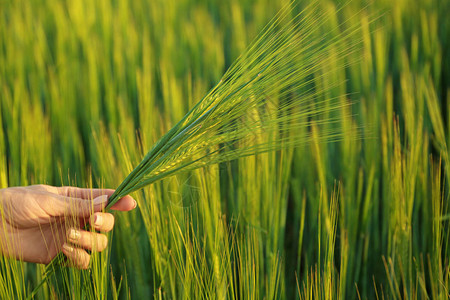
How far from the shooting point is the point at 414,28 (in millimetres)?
1966

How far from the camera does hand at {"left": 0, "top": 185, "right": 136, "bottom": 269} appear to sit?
84cm

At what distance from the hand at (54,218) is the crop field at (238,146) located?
0.04 metres

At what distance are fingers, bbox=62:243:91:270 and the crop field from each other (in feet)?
0.10

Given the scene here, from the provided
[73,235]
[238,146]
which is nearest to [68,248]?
[73,235]

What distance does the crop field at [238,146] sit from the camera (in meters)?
0.86

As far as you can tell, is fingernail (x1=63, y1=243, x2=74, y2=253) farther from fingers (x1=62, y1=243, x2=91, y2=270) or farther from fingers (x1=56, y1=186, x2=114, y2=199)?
fingers (x1=56, y1=186, x2=114, y2=199)

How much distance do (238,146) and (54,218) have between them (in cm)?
41

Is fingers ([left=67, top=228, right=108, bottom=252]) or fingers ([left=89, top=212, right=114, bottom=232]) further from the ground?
fingers ([left=89, top=212, right=114, bottom=232])

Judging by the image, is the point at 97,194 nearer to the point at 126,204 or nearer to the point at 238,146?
the point at 126,204

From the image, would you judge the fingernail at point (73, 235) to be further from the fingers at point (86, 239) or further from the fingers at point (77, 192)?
the fingers at point (77, 192)

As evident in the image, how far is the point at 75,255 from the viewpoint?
826 millimetres

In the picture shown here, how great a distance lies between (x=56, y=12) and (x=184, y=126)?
1575mm

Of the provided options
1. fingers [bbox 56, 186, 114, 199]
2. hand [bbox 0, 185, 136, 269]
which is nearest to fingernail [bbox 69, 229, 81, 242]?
hand [bbox 0, 185, 136, 269]

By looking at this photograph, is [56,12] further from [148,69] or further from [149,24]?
[148,69]
